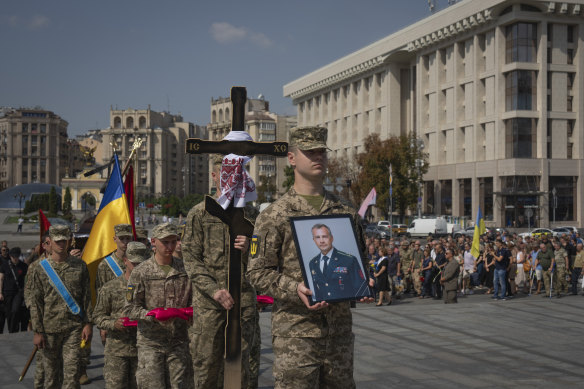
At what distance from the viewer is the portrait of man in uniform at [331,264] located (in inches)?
173

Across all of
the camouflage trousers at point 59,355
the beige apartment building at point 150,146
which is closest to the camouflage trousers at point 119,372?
the camouflage trousers at point 59,355

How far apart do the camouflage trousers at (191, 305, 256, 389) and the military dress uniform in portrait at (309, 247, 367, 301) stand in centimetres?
207

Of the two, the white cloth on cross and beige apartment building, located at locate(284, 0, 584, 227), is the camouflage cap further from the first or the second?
beige apartment building, located at locate(284, 0, 584, 227)

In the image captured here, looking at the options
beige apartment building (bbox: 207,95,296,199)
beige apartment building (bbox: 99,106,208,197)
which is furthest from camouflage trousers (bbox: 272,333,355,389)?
beige apartment building (bbox: 99,106,208,197)

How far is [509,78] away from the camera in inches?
2346

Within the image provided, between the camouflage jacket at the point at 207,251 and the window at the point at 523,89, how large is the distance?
2225 inches

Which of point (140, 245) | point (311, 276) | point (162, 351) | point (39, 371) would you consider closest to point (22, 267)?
point (39, 371)

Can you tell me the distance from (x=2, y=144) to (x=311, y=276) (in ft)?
646

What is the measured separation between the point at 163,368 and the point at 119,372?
2.79 feet

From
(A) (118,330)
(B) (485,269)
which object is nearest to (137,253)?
(A) (118,330)

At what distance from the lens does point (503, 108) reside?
60.2 m

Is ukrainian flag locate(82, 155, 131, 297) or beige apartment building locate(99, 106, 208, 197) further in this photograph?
beige apartment building locate(99, 106, 208, 197)

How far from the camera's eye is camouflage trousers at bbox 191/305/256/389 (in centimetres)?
625

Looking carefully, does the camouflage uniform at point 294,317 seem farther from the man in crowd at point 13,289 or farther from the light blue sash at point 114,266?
the man in crowd at point 13,289
